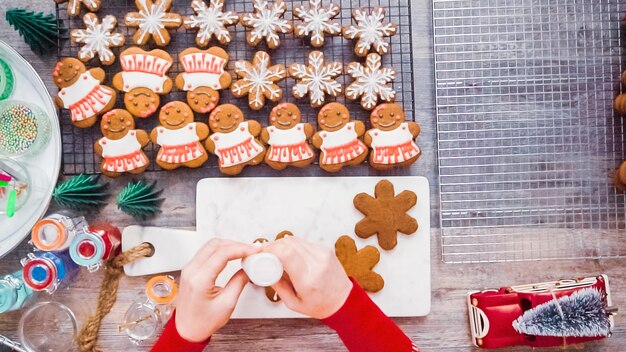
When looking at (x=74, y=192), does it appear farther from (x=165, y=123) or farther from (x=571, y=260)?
(x=571, y=260)

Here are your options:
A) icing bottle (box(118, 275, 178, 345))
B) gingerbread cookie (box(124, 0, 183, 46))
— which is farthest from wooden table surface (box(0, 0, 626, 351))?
gingerbread cookie (box(124, 0, 183, 46))

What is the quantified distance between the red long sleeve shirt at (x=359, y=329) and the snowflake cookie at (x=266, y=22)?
568 mm

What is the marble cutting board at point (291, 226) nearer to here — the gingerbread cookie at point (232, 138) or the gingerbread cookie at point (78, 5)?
the gingerbread cookie at point (232, 138)

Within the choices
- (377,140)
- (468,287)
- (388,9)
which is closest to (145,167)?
(377,140)

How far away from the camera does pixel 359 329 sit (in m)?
1.19

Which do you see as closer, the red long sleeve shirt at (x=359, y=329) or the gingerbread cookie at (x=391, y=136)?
the red long sleeve shirt at (x=359, y=329)

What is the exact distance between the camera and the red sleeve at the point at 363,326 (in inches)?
46.5

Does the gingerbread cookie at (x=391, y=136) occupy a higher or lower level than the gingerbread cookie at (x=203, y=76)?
lower

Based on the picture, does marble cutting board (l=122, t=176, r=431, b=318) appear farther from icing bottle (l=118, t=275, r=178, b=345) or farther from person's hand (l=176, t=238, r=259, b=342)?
person's hand (l=176, t=238, r=259, b=342)

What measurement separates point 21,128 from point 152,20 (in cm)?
37

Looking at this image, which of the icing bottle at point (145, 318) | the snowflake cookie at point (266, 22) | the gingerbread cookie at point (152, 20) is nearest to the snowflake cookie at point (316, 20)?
the snowflake cookie at point (266, 22)

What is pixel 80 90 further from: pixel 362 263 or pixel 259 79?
pixel 362 263

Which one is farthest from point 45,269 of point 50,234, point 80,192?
point 80,192

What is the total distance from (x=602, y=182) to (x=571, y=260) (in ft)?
0.63
